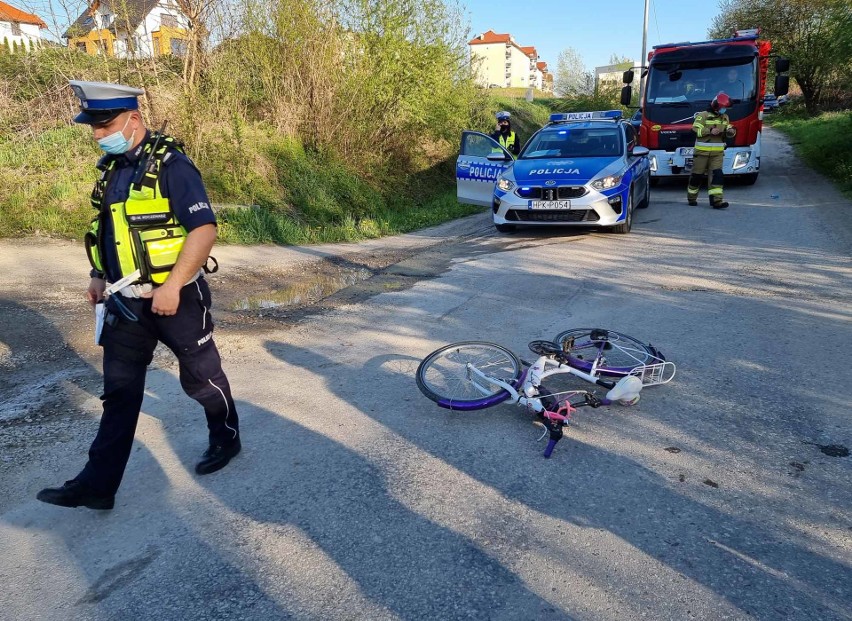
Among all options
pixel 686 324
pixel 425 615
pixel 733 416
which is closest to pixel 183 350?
pixel 425 615

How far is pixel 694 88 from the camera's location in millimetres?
13664

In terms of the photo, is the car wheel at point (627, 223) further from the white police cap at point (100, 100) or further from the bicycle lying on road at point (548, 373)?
the white police cap at point (100, 100)

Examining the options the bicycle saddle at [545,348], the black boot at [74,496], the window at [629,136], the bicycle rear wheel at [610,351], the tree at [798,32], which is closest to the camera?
the black boot at [74,496]

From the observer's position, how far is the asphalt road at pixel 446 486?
2484 millimetres

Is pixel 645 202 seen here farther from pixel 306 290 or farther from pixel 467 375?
pixel 467 375

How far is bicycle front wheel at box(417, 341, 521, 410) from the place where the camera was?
394 centimetres

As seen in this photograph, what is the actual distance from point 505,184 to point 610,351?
5655 mm

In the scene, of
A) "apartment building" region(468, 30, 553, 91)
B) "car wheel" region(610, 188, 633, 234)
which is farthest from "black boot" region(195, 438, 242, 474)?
"apartment building" region(468, 30, 553, 91)

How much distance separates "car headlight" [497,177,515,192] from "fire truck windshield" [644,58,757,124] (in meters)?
5.75

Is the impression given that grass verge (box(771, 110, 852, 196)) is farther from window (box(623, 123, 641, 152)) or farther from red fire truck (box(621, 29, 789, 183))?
window (box(623, 123, 641, 152))

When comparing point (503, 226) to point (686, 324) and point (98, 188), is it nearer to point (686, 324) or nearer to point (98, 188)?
point (686, 324)

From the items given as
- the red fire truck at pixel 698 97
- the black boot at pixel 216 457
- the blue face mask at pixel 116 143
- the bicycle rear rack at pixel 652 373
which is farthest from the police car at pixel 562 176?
the blue face mask at pixel 116 143

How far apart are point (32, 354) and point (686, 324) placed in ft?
17.8

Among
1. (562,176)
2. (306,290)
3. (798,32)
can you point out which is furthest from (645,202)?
(798,32)
